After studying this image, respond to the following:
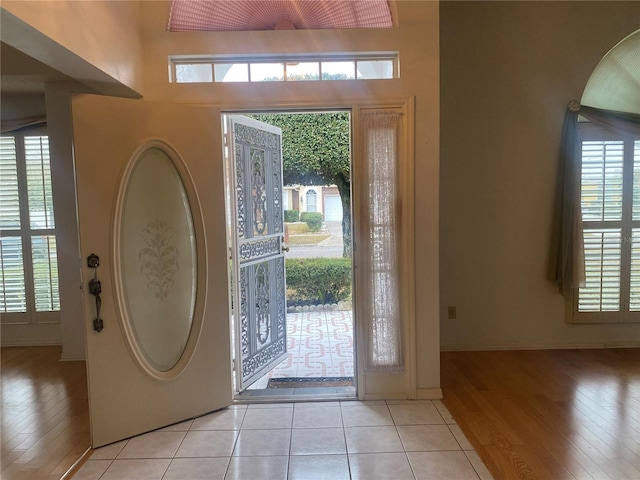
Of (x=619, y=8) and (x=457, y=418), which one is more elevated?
(x=619, y=8)

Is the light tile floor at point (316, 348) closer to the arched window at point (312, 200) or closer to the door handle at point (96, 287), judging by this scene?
the door handle at point (96, 287)

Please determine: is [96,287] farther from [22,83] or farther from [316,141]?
[316,141]

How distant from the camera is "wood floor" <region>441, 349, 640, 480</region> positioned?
219 cm

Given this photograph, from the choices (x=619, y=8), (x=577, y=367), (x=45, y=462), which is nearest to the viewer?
(x=45, y=462)

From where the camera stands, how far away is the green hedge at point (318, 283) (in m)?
6.61

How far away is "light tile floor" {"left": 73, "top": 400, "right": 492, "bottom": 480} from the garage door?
4756 mm

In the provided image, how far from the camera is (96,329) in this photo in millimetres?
2346

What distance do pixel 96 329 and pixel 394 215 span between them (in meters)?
2.00

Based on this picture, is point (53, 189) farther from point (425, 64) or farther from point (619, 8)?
point (619, 8)

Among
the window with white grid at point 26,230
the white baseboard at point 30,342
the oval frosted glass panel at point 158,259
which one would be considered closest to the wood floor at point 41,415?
the white baseboard at point 30,342

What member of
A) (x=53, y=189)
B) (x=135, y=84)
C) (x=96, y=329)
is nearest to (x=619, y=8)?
(x=135, y=84)

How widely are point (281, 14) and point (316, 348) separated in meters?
3.18

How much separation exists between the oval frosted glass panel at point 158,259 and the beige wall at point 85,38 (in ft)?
1.63

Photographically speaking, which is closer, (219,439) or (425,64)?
(219,439)
